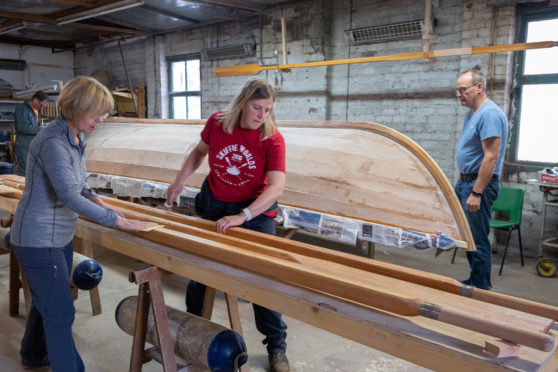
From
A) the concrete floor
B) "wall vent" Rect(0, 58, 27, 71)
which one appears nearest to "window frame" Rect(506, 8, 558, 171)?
the concrete floor

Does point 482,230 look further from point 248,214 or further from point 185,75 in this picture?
point 185,75

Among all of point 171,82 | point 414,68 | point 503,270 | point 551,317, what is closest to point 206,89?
point 171,82

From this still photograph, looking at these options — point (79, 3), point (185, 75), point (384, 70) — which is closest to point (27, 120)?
point (79, 3)

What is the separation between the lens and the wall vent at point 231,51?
277 inches

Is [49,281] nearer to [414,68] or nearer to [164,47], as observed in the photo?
[414,68]

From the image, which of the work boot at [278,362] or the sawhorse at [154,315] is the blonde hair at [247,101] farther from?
the work boot at [278,362]

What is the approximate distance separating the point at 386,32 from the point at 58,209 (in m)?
4.76

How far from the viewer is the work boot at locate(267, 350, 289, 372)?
234 centimetres

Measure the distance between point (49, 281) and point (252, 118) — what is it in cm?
113

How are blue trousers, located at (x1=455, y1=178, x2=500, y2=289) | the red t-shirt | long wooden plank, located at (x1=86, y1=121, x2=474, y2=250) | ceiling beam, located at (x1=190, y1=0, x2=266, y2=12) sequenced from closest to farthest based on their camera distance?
the red t-shirt, long wooden plank, located at (x1=86, y1=121, x2=474, y2=250), blue trousers, located at (x1=455, y1=178, x2=500, y2=289), ceiling beam, located at (x1=190, y1=0, x2=266, y2=12)

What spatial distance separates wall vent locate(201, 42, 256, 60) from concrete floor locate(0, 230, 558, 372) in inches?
167

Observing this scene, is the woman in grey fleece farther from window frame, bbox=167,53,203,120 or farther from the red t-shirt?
window frame, bbox=167,53,203,120

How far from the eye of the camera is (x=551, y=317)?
124 cm

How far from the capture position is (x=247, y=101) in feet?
6.72
